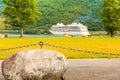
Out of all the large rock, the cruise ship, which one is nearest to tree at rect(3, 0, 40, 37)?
the large rock

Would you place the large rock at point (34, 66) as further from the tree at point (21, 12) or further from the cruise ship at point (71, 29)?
the cruise ship at point (71, 29)

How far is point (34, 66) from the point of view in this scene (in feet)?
36.8

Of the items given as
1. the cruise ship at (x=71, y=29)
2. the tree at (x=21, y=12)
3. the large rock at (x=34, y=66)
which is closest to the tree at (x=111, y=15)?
the tree at (x=21, y=12)

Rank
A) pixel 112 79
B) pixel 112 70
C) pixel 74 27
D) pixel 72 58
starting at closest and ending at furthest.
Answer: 1. pixel 112 79
2. pixel 112 70
3. pixel 72 58
4. pixel 74 27

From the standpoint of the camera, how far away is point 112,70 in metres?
15.2

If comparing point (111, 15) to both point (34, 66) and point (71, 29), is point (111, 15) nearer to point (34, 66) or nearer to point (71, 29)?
point (34, 66)

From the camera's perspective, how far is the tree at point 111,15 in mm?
62938

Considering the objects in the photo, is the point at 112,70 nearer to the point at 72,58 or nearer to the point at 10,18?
the point at 72,58

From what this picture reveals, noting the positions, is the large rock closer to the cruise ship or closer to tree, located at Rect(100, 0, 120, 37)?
tree, located at Rect(100, 0, 120, 37)

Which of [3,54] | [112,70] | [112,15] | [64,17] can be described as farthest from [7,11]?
[64,17]

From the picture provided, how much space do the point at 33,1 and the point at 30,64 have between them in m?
48.4

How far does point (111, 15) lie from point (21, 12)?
15744 mm

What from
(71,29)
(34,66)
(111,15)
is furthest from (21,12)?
(71,29)

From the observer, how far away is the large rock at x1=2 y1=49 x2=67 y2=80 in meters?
11.2
